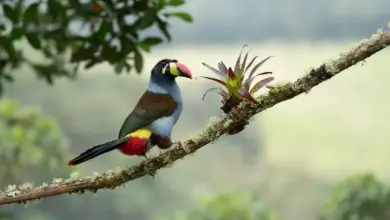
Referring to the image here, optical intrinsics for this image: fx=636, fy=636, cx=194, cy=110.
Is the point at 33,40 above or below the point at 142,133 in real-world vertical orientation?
above

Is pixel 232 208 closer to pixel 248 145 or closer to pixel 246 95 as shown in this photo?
pixel 248 145

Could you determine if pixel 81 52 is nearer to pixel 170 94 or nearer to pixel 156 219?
pixel 170 94

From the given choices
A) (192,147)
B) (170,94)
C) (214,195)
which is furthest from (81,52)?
(214,195)

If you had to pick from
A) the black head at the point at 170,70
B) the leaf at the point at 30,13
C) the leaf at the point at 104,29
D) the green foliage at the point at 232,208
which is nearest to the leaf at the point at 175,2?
the leaf at the point at 104,29

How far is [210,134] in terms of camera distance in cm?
55

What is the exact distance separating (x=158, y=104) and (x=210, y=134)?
0.38ft

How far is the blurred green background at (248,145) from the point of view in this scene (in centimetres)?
147

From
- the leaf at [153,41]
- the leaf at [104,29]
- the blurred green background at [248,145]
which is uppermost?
the leaf at [104,29]

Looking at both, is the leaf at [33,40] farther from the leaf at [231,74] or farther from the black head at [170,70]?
the leaf at [231,74]

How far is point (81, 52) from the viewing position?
102 centimetres

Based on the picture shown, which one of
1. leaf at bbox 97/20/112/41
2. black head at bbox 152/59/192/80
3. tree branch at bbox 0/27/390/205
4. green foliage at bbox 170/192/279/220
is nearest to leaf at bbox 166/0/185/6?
leaf at bbox 97/20/112/41

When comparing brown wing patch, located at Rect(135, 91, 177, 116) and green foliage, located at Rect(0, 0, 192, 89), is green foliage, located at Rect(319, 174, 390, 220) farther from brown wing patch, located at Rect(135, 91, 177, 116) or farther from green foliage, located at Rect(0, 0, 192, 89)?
brown wing patch, located at Rect(135, 91, 177, 116)

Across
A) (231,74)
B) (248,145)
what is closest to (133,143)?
(231,74)

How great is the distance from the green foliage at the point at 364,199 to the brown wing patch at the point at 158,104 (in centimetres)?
84
